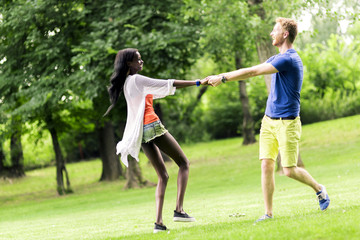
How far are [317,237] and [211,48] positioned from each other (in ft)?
49.9

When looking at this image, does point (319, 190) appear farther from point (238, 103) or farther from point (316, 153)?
point (238, 103)

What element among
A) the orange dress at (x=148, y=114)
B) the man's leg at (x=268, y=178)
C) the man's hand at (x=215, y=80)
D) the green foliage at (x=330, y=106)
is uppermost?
the man's hand at (x=215, y=80)

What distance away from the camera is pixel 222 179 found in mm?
21797

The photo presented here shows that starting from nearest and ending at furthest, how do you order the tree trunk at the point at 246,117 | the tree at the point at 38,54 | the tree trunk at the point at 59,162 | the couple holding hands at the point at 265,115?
the couple holding hands at the point at 265,115 → the tree at the point at 38,54 → the tree trunk at the point at 59,162 → the tree trunk at the point at 246,117

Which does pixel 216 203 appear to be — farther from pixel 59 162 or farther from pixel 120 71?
pixel 59 162

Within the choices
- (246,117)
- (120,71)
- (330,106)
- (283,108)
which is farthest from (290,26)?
(330,106)

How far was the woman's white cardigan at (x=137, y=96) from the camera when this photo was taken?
23.7 ft

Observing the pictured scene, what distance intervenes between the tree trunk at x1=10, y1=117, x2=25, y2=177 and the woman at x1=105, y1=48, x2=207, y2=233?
50.2 ft

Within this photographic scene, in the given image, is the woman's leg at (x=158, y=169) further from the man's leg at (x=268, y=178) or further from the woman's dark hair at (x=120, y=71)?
the man's leg at (x=268, y=178)

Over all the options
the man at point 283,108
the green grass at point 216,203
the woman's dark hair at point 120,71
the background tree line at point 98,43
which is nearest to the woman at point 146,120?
the woman's dark hair at point 120,71

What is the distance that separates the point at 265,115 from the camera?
7207 millimetres

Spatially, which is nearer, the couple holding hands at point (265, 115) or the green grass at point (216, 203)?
the green grass at point (216, 203)

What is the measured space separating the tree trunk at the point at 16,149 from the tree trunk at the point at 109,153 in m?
4.04

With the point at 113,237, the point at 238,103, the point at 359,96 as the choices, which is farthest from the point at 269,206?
the point at 238,103
